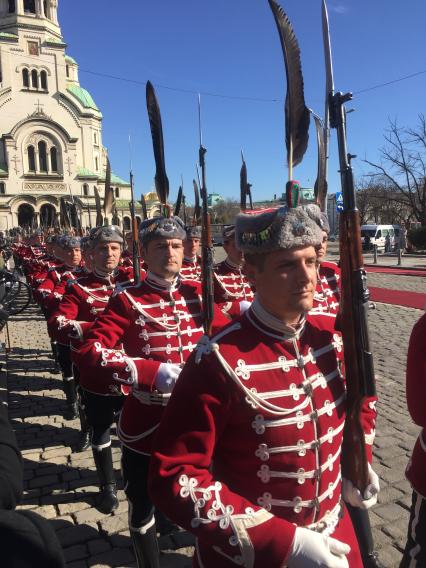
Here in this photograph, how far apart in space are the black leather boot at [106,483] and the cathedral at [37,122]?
150ft

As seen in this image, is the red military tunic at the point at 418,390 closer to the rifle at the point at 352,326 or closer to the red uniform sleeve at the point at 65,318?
the rifle at the point at 352,326

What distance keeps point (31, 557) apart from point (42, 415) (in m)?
5.89

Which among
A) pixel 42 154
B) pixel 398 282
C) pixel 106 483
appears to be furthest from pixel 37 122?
pixel 106 483

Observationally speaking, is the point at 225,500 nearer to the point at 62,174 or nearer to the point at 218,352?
the point at 218,352

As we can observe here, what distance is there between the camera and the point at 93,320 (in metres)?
4.95

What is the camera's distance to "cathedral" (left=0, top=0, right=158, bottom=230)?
49.2 meters

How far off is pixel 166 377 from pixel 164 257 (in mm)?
995

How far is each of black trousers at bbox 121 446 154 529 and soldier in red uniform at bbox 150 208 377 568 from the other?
1177 millimetres

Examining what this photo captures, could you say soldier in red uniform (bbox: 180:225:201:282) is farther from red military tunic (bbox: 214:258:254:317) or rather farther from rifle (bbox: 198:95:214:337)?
rifle (bbox: 198:95:214:337)

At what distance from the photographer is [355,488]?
1930 mm

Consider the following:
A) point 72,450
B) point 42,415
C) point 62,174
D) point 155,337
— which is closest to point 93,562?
point 155,337

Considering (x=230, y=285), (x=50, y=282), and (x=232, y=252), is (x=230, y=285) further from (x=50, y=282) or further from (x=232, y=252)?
(x=50, y=282)

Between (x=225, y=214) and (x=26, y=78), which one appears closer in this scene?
(x=225, y=214)

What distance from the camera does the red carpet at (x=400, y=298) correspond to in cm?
1340
